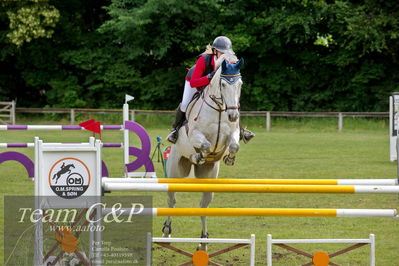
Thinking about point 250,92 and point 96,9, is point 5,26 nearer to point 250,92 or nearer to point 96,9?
point 96,9

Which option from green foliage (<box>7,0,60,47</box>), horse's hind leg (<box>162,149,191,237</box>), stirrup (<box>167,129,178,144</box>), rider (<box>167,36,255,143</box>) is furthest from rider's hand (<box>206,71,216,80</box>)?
green foliage (<box>7,0,60,47</box>)

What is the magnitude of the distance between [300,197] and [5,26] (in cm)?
2458

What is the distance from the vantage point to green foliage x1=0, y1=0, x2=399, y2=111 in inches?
1119

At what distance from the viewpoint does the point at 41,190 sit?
15.0 feet

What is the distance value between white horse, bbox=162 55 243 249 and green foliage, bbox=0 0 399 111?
21.5 m

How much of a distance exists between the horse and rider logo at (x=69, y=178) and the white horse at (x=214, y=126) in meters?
1.60

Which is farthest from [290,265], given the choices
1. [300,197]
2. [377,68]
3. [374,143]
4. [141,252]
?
[377,68]

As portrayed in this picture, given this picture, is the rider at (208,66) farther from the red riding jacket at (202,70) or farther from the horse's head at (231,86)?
the horse's head at (231,86)

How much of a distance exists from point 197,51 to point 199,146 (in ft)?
81.2

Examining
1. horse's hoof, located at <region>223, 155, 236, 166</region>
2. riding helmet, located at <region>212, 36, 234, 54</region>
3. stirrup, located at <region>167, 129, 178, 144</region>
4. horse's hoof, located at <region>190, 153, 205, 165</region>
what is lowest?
horse's hoof, located at <region>223, 155, 236, 166</region>

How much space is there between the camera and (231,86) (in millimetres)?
5785

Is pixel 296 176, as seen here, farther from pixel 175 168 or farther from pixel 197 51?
pixel 197 51

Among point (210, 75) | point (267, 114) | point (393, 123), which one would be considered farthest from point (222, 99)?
point (267, 114)

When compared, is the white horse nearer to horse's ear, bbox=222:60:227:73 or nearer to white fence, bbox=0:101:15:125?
horse's ear, bbox=222:60:227:73
